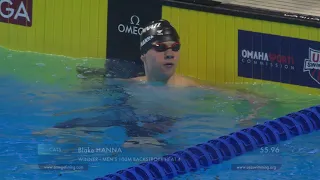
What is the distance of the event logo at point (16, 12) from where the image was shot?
6.45m

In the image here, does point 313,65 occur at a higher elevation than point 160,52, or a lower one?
lower

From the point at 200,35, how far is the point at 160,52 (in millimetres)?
599

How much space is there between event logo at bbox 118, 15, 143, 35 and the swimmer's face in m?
0.30

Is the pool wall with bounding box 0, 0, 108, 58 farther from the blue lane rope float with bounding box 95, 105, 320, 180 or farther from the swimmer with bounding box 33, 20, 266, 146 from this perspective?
the blue lane rope float with bounding box 95, 105, 320, 180

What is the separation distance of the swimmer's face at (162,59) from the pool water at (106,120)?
191 mm

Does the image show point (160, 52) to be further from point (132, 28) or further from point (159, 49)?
point (132, 28)

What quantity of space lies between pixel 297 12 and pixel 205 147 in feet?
9.10

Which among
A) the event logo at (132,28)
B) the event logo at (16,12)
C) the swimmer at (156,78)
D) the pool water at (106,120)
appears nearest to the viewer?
the pool water at (106,120)

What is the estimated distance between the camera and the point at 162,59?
6.72 meters
